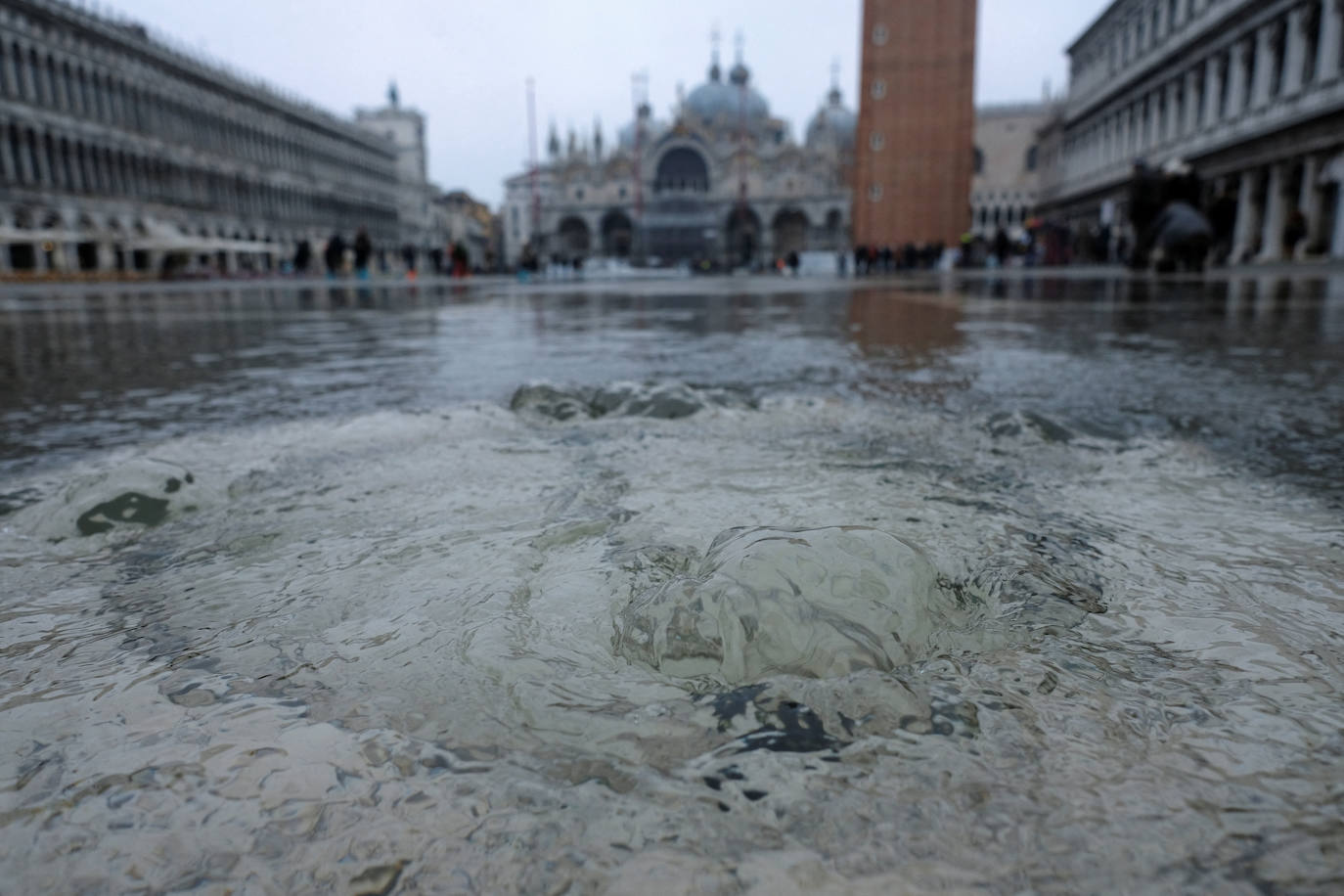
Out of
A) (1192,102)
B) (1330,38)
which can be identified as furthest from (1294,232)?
(1192,102)

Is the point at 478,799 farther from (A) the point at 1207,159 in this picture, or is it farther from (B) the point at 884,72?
(B) the point at 884,72

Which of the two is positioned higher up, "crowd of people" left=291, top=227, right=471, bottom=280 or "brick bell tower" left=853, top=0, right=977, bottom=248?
"brick bell tower" left=853, top=0, right=977, bottom=248

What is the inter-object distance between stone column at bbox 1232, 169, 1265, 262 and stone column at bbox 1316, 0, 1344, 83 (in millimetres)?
4322

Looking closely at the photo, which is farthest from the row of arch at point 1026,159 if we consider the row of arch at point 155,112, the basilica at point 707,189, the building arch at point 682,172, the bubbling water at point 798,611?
the bubbling water at point 798,611

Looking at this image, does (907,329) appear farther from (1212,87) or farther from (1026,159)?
(1026,159)

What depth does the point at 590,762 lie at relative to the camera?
76 cm

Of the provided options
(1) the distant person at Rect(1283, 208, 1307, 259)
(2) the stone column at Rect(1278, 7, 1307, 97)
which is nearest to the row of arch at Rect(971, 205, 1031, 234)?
(2) the stone column at Rect(1278, 7, 1307, 97)

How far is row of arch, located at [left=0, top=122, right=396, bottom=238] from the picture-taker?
34.0m

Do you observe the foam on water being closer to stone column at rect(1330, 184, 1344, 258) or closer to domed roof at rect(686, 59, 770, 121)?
stone column at rect(1330, 184, 1344, 258)

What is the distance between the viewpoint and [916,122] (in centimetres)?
4341

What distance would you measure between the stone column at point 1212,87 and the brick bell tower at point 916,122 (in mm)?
Answer: 14568

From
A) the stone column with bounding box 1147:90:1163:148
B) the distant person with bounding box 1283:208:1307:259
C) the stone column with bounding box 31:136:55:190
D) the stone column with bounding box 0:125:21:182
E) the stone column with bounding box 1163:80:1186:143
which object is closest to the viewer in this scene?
the distant person with bounding box 1283:208:1307:259

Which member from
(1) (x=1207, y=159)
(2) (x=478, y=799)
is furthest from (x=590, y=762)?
(1) (x=1207, y=159)

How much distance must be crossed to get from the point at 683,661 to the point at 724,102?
85.6m
